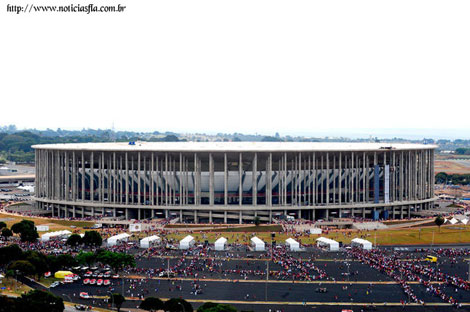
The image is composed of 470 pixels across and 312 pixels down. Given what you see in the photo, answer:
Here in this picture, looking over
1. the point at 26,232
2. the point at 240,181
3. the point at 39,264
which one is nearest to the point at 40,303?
the point at 39,264

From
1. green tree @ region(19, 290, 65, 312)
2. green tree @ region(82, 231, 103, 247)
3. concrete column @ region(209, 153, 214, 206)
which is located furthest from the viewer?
concrete column @ region(209, 153, 214, 206)

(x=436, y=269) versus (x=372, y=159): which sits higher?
(x=372, y=159)

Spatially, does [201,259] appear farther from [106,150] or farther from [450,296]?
[106,150]

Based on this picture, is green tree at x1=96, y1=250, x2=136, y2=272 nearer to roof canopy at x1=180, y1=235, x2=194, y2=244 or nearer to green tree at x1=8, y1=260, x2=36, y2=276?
green tree at x1=8, y1=260, x2=36, y2=276

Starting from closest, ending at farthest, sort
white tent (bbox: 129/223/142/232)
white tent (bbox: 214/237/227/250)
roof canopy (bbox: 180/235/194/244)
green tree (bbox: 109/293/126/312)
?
green tree (bbox: 109/293/126/312) < white tent (bbox: 214/237/227/250) < roof canopy (bbox: 180/235/194/244) < white tent (bbox: 129/223/142/232)

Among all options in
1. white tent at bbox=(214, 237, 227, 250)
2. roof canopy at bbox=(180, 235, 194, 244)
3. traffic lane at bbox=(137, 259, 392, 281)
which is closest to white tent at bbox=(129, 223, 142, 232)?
roof canopy at bbox=(180, 235, 194, 244)

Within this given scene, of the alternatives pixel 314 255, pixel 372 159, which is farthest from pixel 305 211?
pixel 314 255

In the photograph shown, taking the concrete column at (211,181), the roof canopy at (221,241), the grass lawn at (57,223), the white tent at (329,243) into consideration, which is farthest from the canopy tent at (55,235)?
the white tent at (329,243)
